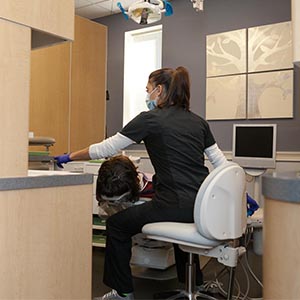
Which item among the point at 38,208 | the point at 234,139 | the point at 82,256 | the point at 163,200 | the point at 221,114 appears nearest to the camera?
the point at 38,208

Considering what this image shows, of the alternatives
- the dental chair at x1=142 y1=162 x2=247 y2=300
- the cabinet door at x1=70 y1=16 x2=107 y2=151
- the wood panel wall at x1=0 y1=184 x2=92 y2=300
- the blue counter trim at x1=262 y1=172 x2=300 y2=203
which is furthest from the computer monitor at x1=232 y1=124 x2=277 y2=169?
the blue counter trim at x1=262 y1=172 x2=300 y2=203

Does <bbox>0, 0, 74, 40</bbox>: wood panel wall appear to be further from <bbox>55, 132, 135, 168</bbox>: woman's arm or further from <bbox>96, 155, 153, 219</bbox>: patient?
<bbox>96, 155, 153, 219</bbox>: patient

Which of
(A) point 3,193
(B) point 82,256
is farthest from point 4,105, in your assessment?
(B) point 82,256

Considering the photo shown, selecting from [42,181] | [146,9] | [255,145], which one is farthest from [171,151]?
[255,145]

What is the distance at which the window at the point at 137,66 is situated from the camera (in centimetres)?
475

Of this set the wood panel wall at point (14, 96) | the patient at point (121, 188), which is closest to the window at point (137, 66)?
the patient at point (121, 188)

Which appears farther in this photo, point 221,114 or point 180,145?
point 221,114

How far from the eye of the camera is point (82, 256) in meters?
1.55

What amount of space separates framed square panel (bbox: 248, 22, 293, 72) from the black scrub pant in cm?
240

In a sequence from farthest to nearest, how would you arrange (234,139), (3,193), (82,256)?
(234,139), (82,256), (3,193)

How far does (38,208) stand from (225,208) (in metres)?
0.80

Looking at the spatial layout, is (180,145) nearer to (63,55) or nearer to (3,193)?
(3,193)

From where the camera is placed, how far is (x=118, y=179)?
2145mm

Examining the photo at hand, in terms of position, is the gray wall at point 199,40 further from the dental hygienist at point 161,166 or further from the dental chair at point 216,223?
the dental chair at point 216,223
